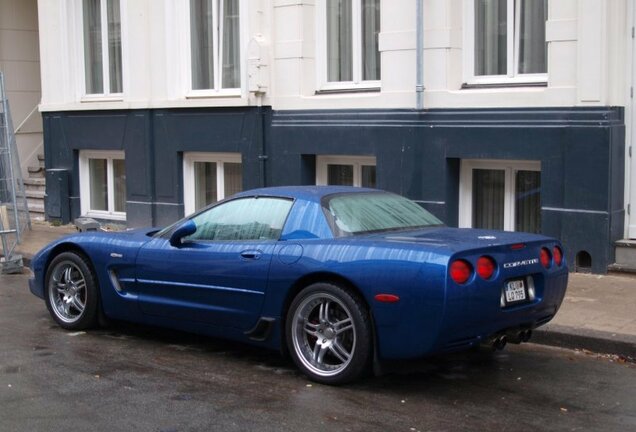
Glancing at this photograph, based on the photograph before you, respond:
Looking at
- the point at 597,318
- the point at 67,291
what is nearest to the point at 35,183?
the point at 67,291

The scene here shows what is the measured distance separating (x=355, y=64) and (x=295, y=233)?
20.7 ft

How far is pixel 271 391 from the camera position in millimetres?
6711

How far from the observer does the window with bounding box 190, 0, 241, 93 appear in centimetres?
1459

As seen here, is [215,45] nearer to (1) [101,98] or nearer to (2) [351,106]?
(1) [101,98]

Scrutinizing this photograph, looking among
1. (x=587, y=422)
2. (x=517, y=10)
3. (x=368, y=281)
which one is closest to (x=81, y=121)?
(x=517, y=10)

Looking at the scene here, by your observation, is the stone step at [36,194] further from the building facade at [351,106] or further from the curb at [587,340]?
the curb at [587,340]

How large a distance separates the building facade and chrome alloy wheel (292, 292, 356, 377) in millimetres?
4777

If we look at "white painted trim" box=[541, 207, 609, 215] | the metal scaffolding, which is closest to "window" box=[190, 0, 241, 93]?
the metal scaffolding

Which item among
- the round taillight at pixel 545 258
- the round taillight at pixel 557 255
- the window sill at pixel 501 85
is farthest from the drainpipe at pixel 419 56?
the round taillight at pixel 545 258

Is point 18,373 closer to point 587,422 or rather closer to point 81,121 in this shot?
point 587,422

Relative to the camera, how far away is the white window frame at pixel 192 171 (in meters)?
14.8

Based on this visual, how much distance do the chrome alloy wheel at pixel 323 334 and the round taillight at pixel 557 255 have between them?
5.43 feet

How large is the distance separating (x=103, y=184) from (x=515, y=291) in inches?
459

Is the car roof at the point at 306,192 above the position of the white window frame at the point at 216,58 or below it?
below
